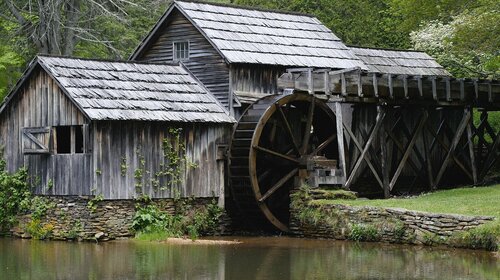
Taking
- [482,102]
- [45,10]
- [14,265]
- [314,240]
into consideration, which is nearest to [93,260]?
[14,265]

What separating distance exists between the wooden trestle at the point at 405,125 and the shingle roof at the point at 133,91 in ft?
8.24

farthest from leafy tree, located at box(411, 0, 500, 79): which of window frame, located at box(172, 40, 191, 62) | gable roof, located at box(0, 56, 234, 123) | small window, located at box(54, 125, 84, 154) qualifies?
small window, located at box(54, 125, 84, 154)

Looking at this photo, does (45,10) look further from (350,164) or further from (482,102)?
(482,102)

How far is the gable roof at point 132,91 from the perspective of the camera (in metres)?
26.8

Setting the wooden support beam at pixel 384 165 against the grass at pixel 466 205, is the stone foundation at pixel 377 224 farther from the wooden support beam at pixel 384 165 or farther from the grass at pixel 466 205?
the wooden support beam at pixel 384 165

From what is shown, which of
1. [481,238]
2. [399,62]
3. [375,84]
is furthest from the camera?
[399,62]

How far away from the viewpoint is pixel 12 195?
2836 cm

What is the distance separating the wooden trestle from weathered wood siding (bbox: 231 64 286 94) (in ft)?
4.45

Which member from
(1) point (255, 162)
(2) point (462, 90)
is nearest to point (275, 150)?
(1) point (255, 162)

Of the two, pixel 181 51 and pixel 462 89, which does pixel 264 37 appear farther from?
pixel 462 89

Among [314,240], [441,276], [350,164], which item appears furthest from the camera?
[350,164]

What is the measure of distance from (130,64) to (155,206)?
4320mm

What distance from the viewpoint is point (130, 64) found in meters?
29.6

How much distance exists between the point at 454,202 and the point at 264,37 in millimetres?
8538
